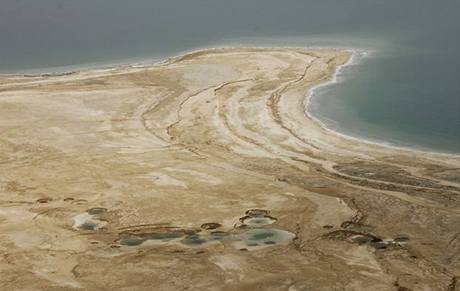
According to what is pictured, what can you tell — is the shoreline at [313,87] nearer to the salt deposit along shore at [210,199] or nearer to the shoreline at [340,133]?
the shoreline at [340,133]

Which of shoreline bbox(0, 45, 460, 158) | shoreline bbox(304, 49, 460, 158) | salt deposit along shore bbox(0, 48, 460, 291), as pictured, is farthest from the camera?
shoreline bbox(0, 45, 460, 158)

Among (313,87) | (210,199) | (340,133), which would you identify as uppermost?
(313,87)

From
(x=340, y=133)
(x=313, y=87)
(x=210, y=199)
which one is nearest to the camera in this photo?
(x=210, y=199)

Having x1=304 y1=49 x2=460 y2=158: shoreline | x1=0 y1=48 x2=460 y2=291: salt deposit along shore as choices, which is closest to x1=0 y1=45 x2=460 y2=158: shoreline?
x1=304 y1=49 x2=460 y2=158: shoreline

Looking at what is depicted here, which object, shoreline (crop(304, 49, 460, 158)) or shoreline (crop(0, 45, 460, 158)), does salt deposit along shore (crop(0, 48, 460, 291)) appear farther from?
shoreline (crop(0, 45, 460, 158))

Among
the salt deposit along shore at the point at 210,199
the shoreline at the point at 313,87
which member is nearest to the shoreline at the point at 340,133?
the shoreline at the point at 313,87

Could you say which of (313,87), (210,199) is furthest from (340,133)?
(210,199)

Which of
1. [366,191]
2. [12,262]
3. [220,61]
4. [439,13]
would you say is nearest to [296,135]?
[366,191]

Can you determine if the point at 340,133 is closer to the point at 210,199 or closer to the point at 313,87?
the point at 313,87
